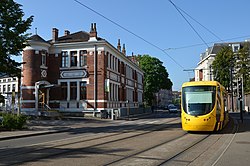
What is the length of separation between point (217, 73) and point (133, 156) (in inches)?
1914

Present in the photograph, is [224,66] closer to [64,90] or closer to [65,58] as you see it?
[65,58]

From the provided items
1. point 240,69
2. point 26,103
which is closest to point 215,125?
point 26,103

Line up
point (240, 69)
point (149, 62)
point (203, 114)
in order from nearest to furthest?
point (203, 114)
point (240, 69)
point (149, 62)

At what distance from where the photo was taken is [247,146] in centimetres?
1270

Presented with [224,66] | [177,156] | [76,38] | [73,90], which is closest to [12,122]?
[177,156]

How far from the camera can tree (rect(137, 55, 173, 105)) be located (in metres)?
79.5

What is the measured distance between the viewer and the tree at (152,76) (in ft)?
261

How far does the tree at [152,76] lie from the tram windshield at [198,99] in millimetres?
60310

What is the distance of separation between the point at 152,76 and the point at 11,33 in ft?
195

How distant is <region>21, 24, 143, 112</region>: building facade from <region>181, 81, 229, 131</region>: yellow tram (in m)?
21.3

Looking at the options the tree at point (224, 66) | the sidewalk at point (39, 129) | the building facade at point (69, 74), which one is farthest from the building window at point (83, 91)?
the tree at point (224, 66)

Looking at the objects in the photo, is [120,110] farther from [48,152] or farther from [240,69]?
[48,152]

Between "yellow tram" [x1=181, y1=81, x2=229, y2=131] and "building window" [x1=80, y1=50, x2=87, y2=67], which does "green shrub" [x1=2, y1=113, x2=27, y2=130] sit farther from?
"building window" [x1=80, y1=50, x2=87, y2=67]

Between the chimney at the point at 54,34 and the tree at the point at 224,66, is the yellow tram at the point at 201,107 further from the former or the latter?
the tree at the point at 224,66
